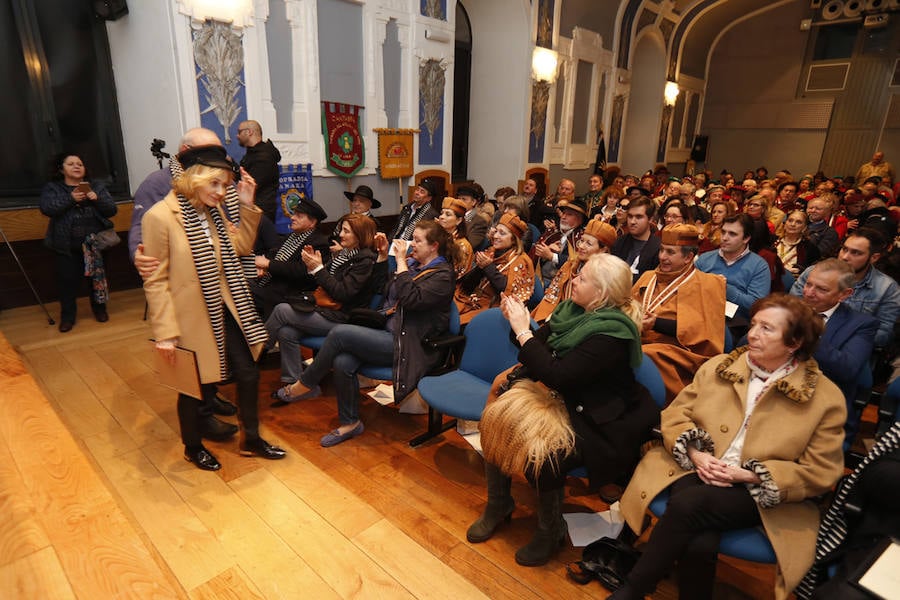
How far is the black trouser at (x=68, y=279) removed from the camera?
14.6 feet

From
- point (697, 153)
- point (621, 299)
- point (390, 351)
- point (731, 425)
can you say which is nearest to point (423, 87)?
point (390, 351)

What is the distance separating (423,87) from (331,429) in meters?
5.29

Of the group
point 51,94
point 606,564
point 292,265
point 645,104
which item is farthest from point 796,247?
point 645,104

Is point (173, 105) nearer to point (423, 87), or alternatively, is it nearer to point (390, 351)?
point (423, 87)

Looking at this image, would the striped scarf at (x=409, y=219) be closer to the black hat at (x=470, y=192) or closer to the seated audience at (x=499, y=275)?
the black hat at (x=470, y=192)

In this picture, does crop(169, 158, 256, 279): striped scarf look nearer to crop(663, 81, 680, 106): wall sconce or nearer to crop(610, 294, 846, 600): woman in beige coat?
crop(610, 294, 846, 600): woman in beige coat

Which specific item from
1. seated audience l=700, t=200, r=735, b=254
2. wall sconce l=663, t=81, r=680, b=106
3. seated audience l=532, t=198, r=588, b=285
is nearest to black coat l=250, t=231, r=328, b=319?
seated audience l=532, t=198, r=588, b=285

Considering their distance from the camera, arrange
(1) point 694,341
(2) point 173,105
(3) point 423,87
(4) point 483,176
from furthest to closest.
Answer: (4) point 483,176
(3) point 423,87
(2) point 173,105
(1) point 694,341

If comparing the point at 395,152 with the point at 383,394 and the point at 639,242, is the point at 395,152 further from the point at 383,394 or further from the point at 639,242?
the point at 383,394

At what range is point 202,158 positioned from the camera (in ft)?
7.50

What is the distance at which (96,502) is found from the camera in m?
2.32

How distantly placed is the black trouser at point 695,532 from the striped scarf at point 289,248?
281cm

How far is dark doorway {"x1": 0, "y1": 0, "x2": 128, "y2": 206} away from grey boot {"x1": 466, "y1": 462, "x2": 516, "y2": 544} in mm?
5062

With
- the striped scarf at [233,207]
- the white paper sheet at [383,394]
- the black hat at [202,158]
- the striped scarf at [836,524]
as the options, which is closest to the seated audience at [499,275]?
the white paper sheet at [383,394]
